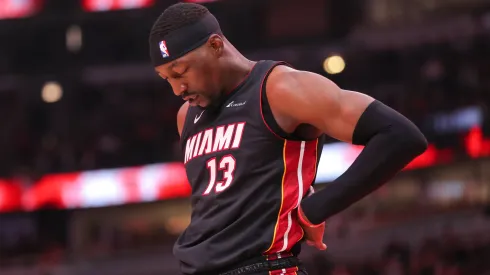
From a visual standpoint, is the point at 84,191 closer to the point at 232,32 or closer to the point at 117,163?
the point at 117,163

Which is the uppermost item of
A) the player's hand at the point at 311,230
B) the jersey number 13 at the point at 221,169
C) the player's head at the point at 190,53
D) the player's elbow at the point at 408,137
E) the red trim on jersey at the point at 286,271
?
the player's head at the point at 190,53

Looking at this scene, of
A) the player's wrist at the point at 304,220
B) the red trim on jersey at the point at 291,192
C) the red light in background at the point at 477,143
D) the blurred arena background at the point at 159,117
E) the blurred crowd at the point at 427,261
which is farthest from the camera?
the red light in background at the point at 477,143

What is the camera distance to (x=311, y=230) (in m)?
3.05

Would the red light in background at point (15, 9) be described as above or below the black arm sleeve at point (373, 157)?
below

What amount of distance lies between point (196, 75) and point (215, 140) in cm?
25

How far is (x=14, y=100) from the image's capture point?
58.9 feet

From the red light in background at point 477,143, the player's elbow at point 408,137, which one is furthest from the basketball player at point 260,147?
the red light in background at point 477,143

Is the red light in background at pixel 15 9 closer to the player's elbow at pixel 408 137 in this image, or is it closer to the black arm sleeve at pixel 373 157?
the black arm sleeve at pixel 373 157

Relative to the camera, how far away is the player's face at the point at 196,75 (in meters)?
3.14

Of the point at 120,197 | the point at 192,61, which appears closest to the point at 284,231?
the point at 192,61

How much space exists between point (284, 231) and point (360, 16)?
1480 centimetres

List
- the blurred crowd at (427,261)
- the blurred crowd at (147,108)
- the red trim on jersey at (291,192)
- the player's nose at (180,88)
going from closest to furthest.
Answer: the red trim on jersey at (291,192) < the player's nose at (180,88) < the blurred crowd at (427,261) < the blurred crowd at (147,108)

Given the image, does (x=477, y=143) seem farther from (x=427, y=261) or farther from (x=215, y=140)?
(x=215, y=140)

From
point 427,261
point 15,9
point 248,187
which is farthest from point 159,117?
point 248,187
